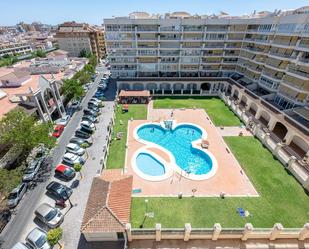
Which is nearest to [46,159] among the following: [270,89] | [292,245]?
[292,245]

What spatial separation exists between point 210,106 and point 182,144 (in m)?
18.1

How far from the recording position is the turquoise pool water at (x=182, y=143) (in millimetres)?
29219

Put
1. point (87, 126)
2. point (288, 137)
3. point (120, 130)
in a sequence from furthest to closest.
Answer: point (120, 130) < point (87, 126) < point (288, 137)

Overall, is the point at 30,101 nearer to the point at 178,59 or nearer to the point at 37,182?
the point at 37,182

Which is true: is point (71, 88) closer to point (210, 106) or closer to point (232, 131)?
point (210, 106)

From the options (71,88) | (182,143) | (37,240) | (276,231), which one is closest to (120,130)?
(182,143)

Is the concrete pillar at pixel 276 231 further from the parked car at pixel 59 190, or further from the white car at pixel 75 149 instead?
the white car at pixel 75 149

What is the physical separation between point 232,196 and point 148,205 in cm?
1105

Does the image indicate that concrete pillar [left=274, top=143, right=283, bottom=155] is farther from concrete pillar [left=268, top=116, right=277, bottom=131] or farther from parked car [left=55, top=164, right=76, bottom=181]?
parked car [left=55, top=164, right=76, bottom=181]

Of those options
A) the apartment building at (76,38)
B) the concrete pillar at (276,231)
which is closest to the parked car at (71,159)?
the concrete pillar at (276,231)

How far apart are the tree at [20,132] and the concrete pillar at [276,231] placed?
3037 cm

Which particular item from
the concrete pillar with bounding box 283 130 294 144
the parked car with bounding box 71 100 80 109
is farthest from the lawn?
the parked car with bounding box 71 100 80 109

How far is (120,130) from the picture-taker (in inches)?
1455

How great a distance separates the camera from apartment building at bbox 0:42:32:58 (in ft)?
339
